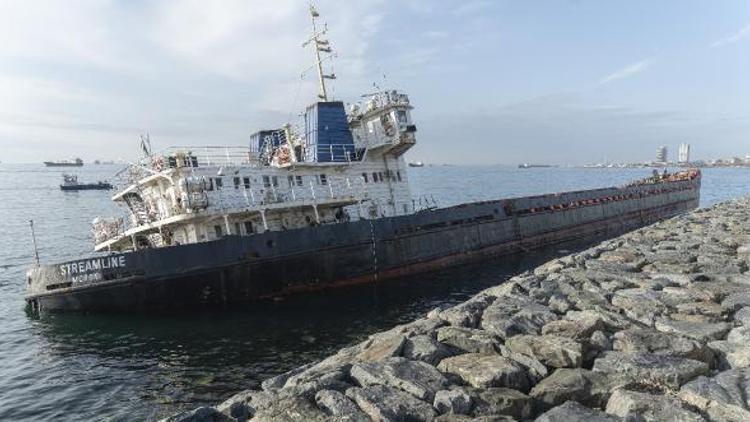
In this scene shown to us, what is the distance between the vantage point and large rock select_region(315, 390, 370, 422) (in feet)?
16.0

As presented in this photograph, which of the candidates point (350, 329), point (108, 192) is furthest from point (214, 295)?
point (108, 192)

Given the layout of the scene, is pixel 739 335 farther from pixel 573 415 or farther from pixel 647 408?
pixel 573 415

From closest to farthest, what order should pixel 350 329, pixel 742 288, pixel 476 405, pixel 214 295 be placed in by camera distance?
pixel 476 405
pixel 742 288
pixel 350 329
pixel 214 295

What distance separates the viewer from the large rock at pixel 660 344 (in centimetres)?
614

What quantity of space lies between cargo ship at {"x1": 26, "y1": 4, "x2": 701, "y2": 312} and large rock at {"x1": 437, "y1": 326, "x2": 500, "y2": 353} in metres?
13.2

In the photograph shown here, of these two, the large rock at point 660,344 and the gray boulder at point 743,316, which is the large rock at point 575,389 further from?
the gray boulder at point 743,316

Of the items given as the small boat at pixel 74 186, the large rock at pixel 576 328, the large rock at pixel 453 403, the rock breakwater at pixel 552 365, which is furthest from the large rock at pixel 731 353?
the small boat at pixel 74 186

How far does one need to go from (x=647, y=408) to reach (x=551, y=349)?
1.51 meters

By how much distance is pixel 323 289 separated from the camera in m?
20.7

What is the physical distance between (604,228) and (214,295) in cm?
2680

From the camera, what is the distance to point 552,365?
6.16 meters

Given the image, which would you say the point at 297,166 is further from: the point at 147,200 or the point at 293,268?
the point at 147,200

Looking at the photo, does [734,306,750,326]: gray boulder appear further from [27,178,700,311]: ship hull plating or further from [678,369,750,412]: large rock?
[27,178,700,311]: ship hull plating

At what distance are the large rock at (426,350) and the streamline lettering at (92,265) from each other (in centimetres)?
1465
